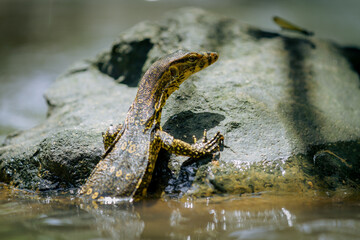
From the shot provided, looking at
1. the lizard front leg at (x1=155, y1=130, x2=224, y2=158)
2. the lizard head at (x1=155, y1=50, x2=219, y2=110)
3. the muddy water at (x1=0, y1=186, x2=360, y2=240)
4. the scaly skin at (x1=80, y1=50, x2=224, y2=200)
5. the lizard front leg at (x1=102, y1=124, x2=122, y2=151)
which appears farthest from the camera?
the lizard head at (x1=155, y1=50, x2=219, y2=110)

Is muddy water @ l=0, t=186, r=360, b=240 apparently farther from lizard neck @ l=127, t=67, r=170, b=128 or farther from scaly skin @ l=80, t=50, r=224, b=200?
lizard neck @ l=127, t=67, r=170, b=128

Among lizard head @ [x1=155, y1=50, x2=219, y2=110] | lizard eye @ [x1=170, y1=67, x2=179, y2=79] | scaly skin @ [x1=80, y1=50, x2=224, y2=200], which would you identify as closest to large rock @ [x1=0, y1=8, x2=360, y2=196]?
scaly skin @ [x1=80, y1=50, x2=224, y2=200]

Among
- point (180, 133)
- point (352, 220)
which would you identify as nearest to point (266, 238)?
point (352, 220)

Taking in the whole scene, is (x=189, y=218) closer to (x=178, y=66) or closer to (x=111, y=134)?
(x=111, y=134)

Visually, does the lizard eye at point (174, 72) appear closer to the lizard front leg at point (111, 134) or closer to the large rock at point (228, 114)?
the large rock at point (228, 114)

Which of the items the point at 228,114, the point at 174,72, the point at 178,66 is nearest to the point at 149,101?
the point at 174,72

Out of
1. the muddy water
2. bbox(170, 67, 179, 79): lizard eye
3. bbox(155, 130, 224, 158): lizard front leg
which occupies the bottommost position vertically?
the muddy water

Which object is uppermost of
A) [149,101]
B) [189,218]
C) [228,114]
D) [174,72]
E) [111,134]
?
[174,72]

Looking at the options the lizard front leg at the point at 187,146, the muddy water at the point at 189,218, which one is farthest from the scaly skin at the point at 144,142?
the muddy water at the point at 189,218
